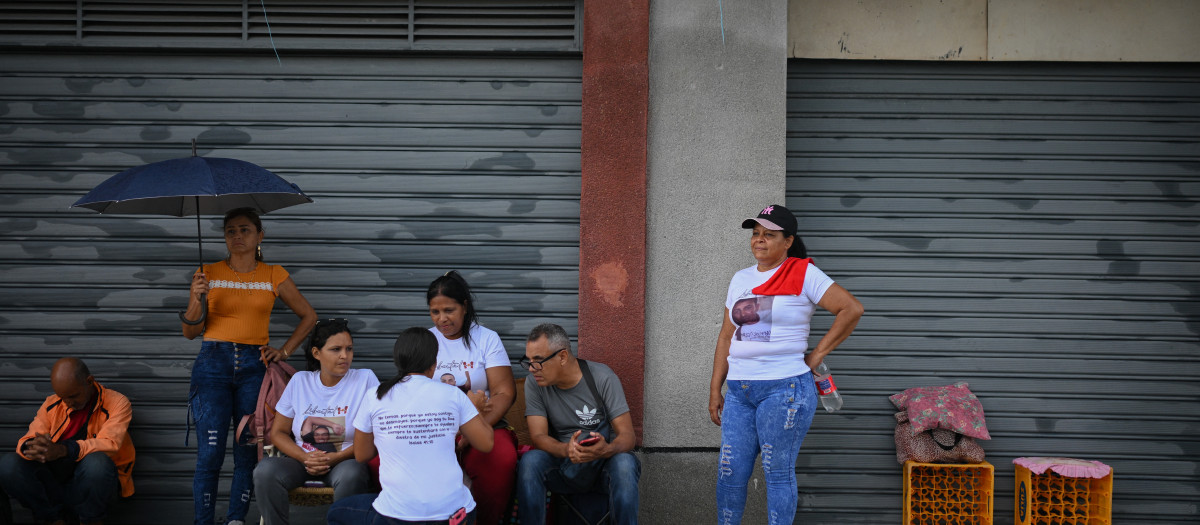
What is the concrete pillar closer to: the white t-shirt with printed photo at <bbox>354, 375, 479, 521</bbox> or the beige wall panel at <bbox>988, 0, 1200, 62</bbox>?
the beige wall panel at <bbox>988, 0, 1200, 62</bbox>

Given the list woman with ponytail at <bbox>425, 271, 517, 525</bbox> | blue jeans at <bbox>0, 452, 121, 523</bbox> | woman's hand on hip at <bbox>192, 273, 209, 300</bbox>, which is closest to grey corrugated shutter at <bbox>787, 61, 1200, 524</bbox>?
woman with ponytail at <bbox>425, 271, 517, 525</bbox>

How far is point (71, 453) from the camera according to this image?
4832 millimetres

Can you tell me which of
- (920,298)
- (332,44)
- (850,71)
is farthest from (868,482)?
(332,44)

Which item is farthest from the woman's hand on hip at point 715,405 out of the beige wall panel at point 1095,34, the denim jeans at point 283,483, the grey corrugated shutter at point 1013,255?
the beige wall panel at point 1095,34

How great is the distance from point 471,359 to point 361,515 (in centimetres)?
126

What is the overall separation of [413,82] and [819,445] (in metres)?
3.66

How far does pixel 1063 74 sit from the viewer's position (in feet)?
18.6

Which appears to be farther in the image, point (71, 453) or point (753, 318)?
point (71, 453)

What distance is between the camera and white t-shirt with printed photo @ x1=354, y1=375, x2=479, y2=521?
11.2 feet

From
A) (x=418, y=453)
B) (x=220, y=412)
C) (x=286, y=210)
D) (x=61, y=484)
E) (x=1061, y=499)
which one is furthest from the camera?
(x=286, y=210)

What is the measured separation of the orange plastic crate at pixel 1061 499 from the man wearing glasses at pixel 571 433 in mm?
2796

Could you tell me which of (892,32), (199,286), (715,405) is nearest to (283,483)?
(199,286)

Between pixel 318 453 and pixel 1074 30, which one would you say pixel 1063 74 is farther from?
pixel 318 453

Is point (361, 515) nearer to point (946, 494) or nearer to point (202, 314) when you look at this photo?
point (202, 314)
